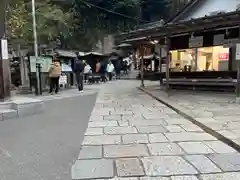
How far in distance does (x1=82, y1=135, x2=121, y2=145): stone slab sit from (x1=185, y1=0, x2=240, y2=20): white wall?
9.58 meters

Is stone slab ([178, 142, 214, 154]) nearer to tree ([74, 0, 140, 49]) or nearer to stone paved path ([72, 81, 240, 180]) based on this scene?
stone paved path ([72, 81, 240, 180])

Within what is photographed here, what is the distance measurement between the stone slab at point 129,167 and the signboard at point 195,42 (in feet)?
37.0

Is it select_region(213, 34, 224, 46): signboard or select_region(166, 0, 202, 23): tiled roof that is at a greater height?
select_region(166, 0, 202, 23): tiled roof

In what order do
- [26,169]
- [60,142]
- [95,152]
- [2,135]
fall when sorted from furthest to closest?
[2,135]
[60,142]
[95,152]
[26,169]

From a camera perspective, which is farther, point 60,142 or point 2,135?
point 2,135

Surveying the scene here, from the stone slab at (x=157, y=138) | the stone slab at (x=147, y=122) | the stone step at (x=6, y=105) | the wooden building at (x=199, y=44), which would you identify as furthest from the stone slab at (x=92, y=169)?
the wooden building at (x=199, y=44)

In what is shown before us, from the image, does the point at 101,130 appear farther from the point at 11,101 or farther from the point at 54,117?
the point at 11,101

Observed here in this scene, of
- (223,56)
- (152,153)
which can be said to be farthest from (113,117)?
A: (223,56)

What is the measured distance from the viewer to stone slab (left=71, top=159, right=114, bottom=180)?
4.02 m

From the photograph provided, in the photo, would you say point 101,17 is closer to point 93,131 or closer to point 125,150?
point 93,131

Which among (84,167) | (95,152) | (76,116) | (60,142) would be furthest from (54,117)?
(84,167)

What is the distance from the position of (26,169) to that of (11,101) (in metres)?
4.99

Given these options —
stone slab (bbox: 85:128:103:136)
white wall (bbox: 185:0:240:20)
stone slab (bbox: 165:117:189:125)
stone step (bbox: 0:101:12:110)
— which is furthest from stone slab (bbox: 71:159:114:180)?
white wall (bbox: 185:0:240:20)

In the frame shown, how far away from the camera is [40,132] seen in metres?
6.59
